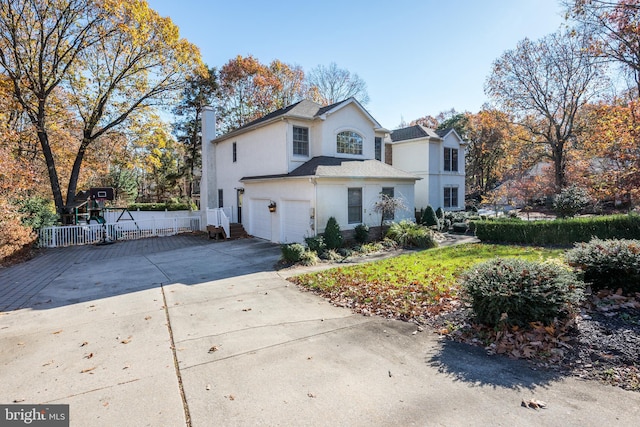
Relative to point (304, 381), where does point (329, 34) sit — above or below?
above

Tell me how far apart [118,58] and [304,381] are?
74.9 feet

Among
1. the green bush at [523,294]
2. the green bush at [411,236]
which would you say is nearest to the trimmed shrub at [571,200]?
the green bush at [411,236]

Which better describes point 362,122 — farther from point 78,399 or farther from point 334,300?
point 78,399

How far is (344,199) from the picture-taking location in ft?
48.4

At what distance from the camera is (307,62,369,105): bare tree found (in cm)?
3819

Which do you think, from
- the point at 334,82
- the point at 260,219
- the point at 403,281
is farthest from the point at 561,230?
the point at 334,82

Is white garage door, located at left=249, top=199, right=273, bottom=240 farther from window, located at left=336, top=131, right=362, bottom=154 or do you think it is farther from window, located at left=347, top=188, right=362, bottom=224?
window, located at left=336, top=131, right=362, bottom=154

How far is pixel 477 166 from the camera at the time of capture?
40219 mm

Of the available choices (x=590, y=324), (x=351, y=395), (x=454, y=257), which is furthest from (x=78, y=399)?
(x=454, y=257)

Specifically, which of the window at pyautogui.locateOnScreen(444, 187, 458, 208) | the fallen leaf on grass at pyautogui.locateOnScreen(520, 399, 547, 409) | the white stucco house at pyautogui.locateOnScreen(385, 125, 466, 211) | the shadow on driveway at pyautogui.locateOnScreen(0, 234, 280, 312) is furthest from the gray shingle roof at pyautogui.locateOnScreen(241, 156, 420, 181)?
the fallen leaf on grass at pyautogui.locateOnScreen(520, 399, 547, 409)

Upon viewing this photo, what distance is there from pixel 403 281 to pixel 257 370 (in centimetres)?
518

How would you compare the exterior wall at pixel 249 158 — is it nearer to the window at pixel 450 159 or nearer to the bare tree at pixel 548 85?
the window at pixel 450 159

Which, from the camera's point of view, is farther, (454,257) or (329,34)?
(329,34)

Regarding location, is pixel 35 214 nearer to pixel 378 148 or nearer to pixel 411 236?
pixel 411 236
